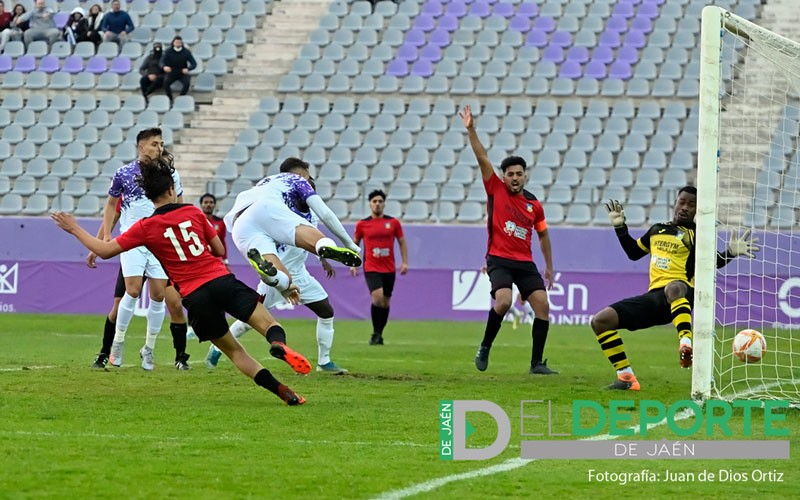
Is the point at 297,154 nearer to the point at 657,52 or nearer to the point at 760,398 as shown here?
the point at 657,52

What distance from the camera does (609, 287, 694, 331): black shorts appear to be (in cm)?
1116

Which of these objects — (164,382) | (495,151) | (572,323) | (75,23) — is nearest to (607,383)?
(164,382)

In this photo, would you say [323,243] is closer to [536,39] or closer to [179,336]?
[179,336]

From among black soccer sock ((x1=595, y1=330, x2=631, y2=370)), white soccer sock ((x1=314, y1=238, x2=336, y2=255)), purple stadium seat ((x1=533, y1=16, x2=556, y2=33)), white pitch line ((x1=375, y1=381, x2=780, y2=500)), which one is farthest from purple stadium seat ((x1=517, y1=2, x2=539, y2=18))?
white pitch line ((x1=375, y1=381, x2=780, y2=500))

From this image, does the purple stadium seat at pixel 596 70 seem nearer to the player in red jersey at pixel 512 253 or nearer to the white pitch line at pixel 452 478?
the player in red jersey at pixel 512 253

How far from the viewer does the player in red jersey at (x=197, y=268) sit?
30.0ft

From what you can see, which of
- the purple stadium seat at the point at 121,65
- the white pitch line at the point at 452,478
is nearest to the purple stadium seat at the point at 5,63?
the purple stadium seat at the point at 121,65

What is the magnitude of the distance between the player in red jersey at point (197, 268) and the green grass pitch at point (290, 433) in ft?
1.46

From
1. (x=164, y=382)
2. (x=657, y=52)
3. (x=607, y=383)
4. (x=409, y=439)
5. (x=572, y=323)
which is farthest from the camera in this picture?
(x=657, y=52)

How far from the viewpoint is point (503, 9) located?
103 feet

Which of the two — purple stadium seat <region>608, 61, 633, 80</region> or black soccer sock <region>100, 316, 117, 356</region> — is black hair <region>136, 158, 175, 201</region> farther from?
purple stadium seat <region>608, 61, 633, 80</region>

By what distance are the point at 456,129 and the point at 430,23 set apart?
4.12m

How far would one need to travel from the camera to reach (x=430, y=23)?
102 feet

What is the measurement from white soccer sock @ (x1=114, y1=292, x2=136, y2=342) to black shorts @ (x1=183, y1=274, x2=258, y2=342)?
3152 millimetres
